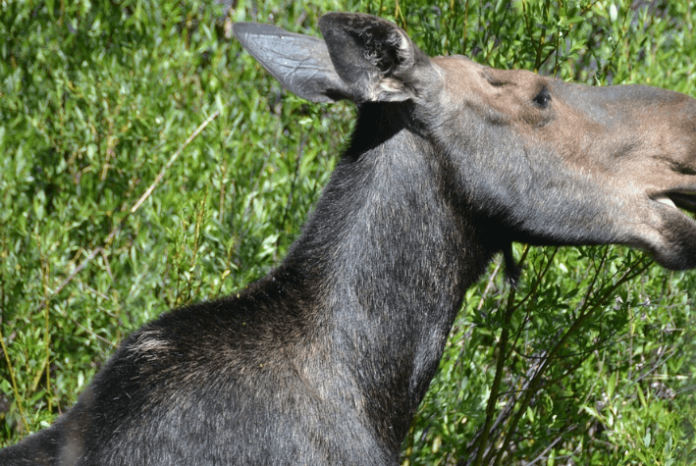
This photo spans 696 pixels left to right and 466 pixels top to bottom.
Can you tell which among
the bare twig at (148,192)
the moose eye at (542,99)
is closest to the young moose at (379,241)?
the moose eye at (542,99)

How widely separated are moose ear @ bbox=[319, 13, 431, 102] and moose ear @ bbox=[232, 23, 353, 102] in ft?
0.20

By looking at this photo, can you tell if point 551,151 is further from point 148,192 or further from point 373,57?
point 148,192

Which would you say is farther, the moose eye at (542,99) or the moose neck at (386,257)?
the moose eye at (542,99)

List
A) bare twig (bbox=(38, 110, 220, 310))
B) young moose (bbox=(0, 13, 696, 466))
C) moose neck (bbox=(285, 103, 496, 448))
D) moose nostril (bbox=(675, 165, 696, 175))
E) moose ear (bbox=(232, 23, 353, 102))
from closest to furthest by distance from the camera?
1. young moose (bbox=(0, 13, 696, 466))
2. moose ear (bbox=(232, 23, 353, 102))
3. moose neck (bbox=(285, 103, 496, 448))
4. moose nostril (bbox=(675, 165, 696, 175))
5. bare twig (bbox=(38, 110, 220, 310))

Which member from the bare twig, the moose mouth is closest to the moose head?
the moose mouth

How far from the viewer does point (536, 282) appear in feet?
13.3

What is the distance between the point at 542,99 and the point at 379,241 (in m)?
0.89

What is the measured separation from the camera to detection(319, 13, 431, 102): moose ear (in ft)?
9.43

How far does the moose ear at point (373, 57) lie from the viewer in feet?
9.43

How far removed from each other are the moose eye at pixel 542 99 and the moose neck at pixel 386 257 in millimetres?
492

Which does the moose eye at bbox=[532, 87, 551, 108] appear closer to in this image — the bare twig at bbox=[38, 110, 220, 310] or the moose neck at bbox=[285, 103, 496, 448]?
the moose neck at bbox=[285, 103, 496, 448]

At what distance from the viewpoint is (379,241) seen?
3086mm

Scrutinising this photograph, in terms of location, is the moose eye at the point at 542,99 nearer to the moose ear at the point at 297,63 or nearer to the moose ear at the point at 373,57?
the moose ear at the point at 373,57

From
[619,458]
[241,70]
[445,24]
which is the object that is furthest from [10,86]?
[619,458]
